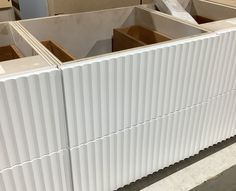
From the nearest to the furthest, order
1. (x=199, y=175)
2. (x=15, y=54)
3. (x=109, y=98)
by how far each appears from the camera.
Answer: (x=109, y=98)
(x=15, y=54)
(x=199, y=175)

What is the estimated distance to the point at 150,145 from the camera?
1.06 meters

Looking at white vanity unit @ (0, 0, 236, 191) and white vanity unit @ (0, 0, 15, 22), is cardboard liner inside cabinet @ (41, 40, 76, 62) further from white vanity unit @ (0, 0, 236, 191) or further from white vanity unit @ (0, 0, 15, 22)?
white vanity unit @ (0, 0, 15, 22)

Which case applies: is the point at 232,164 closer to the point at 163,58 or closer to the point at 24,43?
the point at 163,58

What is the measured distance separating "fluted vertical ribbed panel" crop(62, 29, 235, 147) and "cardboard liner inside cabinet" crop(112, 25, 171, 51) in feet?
0.70

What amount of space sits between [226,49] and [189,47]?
0.18m

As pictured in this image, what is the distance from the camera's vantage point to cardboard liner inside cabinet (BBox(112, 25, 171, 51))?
114cm

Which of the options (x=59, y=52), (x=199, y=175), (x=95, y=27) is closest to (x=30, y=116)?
(x=59, y=52)

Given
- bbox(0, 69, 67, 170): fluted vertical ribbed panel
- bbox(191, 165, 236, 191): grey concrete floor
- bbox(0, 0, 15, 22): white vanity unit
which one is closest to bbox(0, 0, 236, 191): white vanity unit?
bbox(0, 69, 67, 170): fluted vertical ribbed panel

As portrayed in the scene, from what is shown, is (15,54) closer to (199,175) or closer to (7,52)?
(7,52)

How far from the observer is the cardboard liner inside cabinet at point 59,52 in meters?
0.94

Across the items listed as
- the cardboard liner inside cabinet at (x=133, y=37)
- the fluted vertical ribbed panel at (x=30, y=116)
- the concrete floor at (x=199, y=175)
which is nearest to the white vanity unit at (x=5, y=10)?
the cardboard liner inside cabinet at (x=133, y=37)

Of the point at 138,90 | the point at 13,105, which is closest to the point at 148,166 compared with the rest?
the point at 138,90

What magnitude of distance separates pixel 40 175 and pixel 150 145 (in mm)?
409

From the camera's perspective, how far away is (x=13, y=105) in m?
0.70
